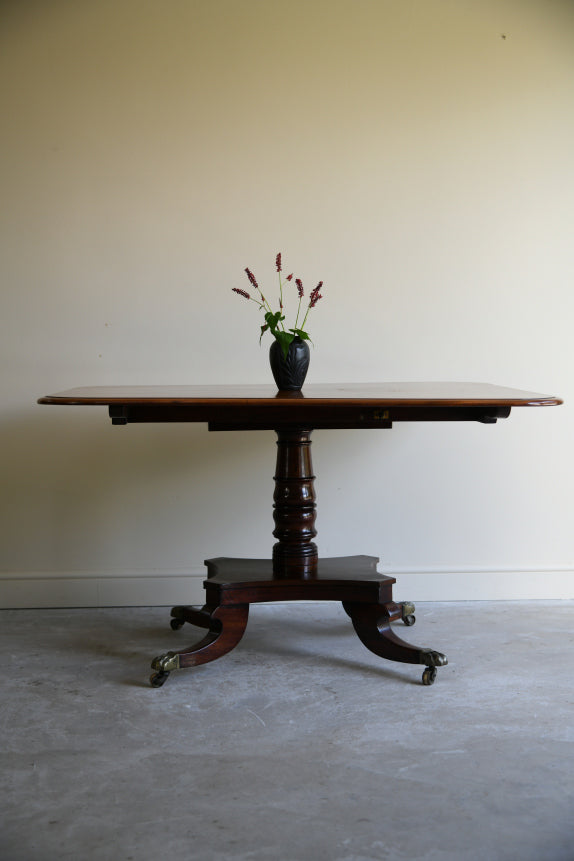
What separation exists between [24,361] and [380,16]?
1.92 meters

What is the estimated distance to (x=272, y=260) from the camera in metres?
3.19

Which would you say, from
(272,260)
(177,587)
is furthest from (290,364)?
(177,587)

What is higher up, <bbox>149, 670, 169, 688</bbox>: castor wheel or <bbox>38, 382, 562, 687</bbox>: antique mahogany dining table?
<bbox>38, 382, 562, 687</bbox>: antique mahogany dining table

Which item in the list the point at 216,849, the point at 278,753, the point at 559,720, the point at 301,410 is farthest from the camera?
the point at 301,410

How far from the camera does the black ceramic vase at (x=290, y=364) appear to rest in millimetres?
2607

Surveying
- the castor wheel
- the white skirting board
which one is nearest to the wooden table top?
the castor wheel

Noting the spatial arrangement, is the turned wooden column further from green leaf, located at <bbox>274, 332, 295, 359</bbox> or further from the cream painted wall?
the cream painted wall

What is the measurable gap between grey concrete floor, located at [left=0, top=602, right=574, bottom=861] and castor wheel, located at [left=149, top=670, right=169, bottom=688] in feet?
0.10

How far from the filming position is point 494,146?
3.23 m

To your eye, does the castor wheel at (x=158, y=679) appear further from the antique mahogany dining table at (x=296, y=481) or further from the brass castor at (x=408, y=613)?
the brass castor at (x=408, y=613)

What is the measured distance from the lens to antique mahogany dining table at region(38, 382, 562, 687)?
2.18 m

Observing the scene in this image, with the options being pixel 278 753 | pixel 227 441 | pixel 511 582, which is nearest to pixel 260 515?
pixel 227 441

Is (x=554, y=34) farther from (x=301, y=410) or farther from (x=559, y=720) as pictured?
(x=559, y=720)

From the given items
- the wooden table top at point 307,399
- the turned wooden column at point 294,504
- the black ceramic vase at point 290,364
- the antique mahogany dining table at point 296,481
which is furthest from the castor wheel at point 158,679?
the black ceramic vase at point 290,364
